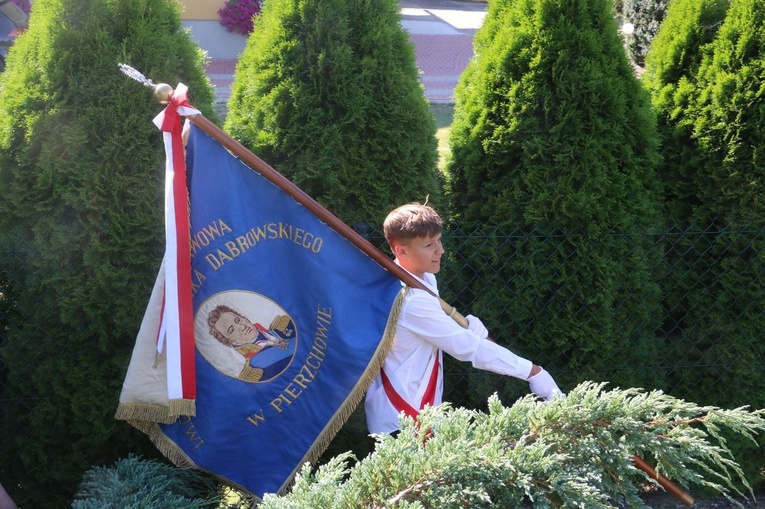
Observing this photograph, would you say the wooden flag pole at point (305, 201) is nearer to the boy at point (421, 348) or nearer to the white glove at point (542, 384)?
the boy at point (421, 348)

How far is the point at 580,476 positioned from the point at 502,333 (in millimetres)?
1721

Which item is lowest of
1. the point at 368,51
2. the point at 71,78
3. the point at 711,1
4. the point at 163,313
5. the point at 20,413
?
the point at 20,413

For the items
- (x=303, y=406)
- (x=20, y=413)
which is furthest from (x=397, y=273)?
(x=20, y=413)

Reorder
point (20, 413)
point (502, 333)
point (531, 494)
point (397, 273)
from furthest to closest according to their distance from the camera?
1. point (502, 333)
2. point (20, 413)
3. point (397, 273)
4. point (531, 494)

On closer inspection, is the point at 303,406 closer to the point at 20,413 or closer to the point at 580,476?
the point at 580,476

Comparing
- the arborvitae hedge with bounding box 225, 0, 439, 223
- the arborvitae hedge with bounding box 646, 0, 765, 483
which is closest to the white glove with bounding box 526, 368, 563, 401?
the arborvitae hedge with bounding box 225, 0, 439, 223

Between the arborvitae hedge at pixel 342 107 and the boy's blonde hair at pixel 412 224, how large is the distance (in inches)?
29.3

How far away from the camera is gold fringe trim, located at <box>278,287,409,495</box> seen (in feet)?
9.86

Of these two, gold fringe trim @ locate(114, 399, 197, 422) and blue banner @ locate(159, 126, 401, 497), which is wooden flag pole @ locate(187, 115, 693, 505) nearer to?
blue banner @ locate(159, 126, 401, 497)

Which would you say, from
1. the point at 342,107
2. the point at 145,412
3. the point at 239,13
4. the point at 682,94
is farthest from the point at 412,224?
the point at 239,13

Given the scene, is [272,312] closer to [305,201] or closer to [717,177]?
[305,201]

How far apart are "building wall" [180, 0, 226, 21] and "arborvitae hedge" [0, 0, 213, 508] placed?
53.0 feet

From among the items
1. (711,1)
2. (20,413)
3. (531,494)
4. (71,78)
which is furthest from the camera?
(711,1)

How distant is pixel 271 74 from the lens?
380 cm
